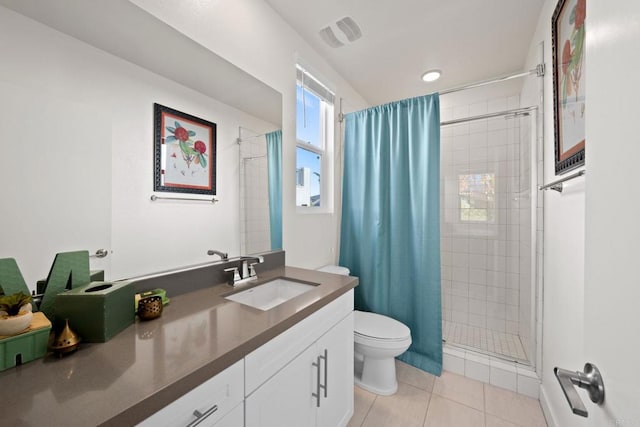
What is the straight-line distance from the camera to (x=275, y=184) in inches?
64.4

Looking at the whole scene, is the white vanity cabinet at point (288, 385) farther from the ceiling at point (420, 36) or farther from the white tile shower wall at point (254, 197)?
the ceiling at point (420, 36)

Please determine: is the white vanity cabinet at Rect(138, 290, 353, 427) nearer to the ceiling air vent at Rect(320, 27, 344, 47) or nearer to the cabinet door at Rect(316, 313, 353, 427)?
the cabinet door at Rect(316, 313, 353, 427)

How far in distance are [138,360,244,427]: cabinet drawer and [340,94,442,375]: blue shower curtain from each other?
163 cm

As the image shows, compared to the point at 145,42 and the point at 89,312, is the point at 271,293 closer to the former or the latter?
the point at 89,312

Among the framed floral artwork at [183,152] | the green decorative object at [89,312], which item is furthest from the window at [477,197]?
the green decorative object at [89,312]

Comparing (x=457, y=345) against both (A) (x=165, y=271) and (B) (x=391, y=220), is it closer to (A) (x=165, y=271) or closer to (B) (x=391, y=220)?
(B) (x=391, y=220)

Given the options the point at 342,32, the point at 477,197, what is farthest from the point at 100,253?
the point at 477,197

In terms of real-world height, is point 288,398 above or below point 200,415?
below

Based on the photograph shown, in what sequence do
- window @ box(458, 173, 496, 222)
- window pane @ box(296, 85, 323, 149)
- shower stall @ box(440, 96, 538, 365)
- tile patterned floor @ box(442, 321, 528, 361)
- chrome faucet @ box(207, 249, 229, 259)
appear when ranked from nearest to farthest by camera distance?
chrome faucet @ box(207, 249, 229, 259), window pane @ box(296, 85, 323, 149), tile patterned floor @ box(442, 321, 528, 361), shower stall @ box(440, 96, 538, 365), window @ box(458, 173, 496, 222)

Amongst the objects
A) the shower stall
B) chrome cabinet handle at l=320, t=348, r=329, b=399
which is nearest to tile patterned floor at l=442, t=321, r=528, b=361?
the shower stall

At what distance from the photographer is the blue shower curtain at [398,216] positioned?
6.30ft

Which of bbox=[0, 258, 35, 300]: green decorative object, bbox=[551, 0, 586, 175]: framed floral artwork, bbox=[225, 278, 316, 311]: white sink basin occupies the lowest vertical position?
bbox=[225, 278, 316, 311]: white sink basin

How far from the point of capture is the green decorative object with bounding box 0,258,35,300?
2.22 feet

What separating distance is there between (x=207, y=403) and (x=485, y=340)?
2506mm
